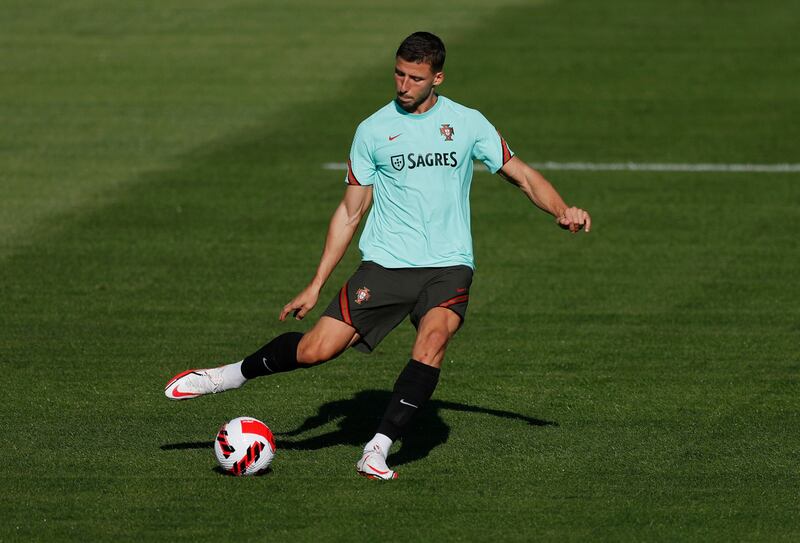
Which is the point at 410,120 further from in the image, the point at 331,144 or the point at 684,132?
the point at 684,132

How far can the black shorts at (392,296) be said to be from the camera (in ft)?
29.7

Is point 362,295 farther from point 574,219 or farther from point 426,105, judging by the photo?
point 574,219

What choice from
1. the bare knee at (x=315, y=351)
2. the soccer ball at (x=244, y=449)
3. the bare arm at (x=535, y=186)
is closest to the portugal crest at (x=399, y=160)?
A: the bare arm at (x=535, y=186)

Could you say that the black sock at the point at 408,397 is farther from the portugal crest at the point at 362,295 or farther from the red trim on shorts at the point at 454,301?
the portugal crest at the point at 362,295

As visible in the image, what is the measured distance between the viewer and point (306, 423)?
10.2 metres

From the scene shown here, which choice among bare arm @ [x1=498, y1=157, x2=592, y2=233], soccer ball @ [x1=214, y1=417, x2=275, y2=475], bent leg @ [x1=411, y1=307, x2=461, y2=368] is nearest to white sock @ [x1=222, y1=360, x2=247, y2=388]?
soccer ball @ [x1=214, y1=417, x2=275, y2=475]

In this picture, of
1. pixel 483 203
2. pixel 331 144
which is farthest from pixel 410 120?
pixel 331 144

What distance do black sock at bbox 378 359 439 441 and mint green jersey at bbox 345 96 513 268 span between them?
0.69m

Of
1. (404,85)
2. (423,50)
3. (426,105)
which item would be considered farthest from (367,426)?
(423,50)

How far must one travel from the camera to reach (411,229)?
30.0ft

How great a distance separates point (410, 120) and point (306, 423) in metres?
2.40

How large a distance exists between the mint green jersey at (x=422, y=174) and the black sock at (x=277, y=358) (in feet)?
2.41

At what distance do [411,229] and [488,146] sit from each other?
28.7 inches

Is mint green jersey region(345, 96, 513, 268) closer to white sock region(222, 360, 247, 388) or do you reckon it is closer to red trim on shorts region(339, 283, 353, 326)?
red trim on shorts region(339, 283, 353, 326)
